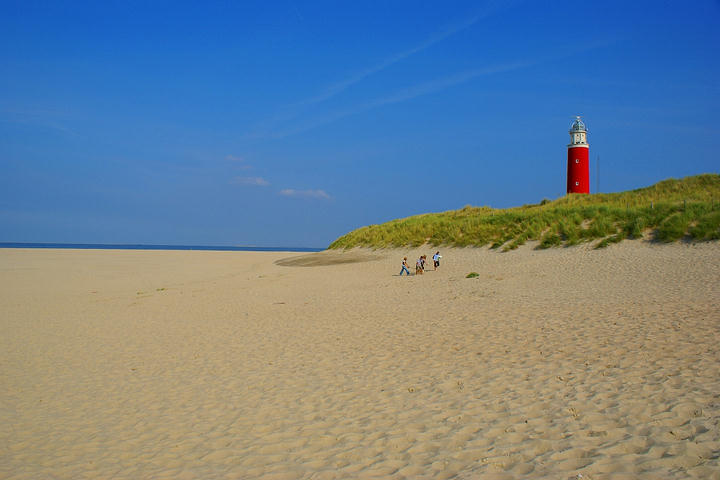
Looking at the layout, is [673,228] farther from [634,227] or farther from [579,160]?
[579,160]

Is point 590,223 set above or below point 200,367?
above

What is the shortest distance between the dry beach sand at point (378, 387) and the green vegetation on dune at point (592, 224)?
7591 millimetres

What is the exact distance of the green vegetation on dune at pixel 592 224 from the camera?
2212cm

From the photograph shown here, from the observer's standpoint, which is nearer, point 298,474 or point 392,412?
point 298,474

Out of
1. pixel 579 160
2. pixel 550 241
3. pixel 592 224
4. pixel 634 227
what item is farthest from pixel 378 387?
pixel 579 160

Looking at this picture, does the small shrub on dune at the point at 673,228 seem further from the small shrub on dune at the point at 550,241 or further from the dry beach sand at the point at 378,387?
the dry beach sand at the point at 378,387

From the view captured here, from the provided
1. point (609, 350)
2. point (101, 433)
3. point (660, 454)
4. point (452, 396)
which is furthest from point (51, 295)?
point (660, 454)

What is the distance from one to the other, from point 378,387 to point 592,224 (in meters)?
21.9

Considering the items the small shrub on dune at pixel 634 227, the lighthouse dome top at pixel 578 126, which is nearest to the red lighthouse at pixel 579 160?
the lighthouse dome top at pixel 578 126

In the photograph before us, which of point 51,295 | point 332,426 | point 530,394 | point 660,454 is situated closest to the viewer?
point 660,454

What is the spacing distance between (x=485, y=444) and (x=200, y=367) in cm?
552

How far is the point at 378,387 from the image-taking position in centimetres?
699

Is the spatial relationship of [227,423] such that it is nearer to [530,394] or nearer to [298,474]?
[298,474]

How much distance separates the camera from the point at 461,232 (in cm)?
3069
